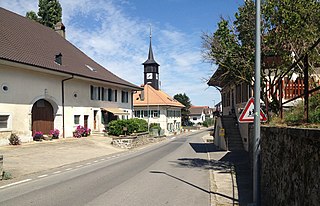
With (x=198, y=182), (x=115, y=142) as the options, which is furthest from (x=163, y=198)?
(x=115, y=142)

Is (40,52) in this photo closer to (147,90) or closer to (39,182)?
(39,182)

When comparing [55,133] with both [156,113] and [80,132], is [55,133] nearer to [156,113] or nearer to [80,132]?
[80,132]

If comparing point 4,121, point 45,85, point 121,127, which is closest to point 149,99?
point 121,127

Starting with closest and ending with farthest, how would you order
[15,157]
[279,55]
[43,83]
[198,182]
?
[198,182]
[279,55]
[15,157]
[43,83]

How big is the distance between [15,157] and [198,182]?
1110 cm

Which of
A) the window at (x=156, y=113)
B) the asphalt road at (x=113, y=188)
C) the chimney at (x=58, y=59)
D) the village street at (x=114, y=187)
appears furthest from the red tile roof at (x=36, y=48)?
the window at (x=156, y=113)

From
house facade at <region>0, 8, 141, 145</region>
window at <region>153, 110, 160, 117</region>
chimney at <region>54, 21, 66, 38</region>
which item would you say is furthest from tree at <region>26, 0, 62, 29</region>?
window at <region>153, 110, 160, 117</region>

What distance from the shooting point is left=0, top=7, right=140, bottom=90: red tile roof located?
25.5 meters

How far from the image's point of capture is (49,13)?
144 ft

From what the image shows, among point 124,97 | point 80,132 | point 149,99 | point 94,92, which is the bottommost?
point 80,132

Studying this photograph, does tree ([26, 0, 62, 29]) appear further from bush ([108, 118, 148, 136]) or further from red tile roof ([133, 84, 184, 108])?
red tile roof ([133, 84, 184, 108])

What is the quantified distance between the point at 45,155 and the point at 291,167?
16834mm

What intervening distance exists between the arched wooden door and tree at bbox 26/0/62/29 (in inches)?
725

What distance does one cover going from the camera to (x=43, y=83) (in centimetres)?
2786
